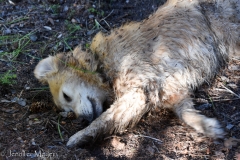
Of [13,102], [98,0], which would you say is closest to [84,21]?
[98,0]

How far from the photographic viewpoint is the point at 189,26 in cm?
403

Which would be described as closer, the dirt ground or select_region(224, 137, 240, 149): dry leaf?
select_region(224, 137, 240, 149): dry leaf

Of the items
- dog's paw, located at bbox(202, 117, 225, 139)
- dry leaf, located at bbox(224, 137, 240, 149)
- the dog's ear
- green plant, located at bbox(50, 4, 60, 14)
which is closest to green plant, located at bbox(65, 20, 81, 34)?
green plant, located at bbox(50, 4, 60, 14)

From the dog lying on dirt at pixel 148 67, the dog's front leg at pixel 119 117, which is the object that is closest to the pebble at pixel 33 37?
the dog lying on dirt at pixel 148 67

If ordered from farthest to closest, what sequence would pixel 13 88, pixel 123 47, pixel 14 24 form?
1. pixel 14 24
2. pixel 13 88
3. pixel 123 47

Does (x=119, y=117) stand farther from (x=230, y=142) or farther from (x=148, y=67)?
(x=230, y=142)

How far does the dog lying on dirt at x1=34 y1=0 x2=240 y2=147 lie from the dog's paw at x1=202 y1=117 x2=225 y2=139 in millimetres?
10

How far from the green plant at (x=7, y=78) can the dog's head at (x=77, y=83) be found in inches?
15.3

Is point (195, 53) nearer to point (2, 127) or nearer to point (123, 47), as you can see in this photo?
point (123, 47)

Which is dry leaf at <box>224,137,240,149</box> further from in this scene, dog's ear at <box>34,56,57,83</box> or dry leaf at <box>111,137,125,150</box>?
dog's ear at <box>34,56,57,83</box>

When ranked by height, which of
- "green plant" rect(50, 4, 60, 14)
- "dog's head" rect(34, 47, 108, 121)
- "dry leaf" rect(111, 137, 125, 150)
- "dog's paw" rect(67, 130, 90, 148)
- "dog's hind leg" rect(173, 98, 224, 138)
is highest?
"green plant" rect(50, 4, 60, 14)

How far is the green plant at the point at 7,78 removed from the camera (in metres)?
4.14

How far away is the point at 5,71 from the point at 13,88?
35cm

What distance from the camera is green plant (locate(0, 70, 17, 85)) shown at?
163 inches
